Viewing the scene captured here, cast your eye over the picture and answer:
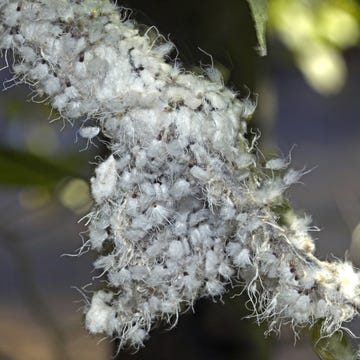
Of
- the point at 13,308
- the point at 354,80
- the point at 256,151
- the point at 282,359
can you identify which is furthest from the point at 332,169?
the point at 256,151

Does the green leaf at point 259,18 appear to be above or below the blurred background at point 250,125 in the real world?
above

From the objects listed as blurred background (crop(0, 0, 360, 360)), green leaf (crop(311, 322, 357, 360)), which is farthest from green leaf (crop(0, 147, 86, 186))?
green leaf (crop(311, 322, 357, 360))

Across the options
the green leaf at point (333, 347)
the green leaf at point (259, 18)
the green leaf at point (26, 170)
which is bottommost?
the green leaf at point (26, 170)

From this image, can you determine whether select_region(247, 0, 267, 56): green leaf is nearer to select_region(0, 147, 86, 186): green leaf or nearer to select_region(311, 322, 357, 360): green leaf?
select_region(311, 322, 357, 360): green leaf

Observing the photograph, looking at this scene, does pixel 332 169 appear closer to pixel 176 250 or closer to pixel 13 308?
pixel 13 308

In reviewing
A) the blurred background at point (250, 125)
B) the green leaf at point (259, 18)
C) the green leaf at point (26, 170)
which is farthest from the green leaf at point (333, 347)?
A: the green leaf at point (26, 170)

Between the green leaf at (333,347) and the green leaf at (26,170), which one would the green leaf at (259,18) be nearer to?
the green leaf at (333,347)
